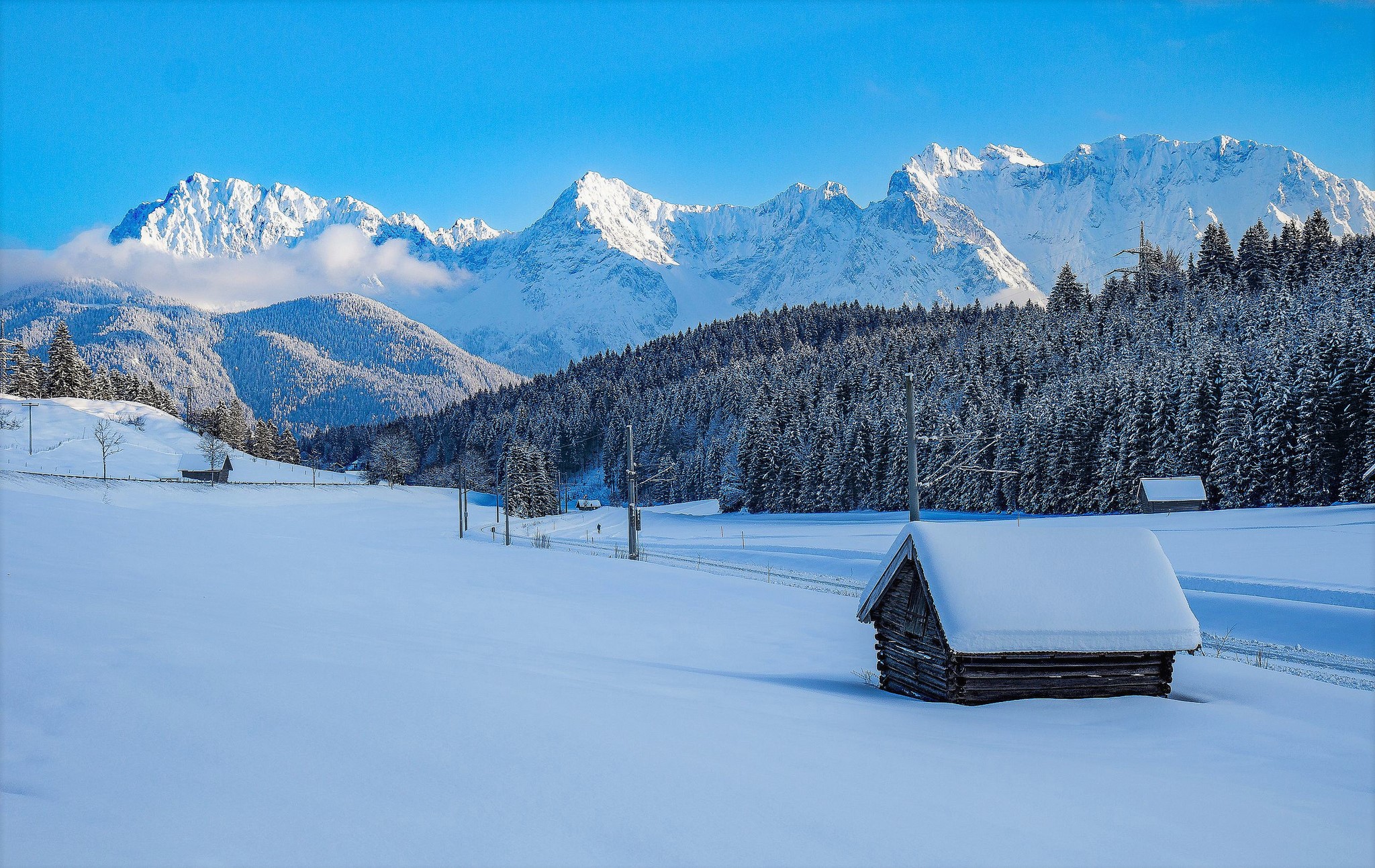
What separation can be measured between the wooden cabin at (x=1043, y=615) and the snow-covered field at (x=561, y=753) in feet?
1.69

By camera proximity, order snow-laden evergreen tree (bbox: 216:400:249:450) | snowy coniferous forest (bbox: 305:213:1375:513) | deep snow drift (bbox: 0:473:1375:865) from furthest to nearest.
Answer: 1. snow-laden evergreen tree (bbox: 216:400:249:450)
2. snowy coniferous forest (bbox: 305:213:1375:513)
3. deep snow drift (bbox: 0:473:1375:865)

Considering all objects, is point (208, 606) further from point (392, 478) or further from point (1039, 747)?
point (392, 478)

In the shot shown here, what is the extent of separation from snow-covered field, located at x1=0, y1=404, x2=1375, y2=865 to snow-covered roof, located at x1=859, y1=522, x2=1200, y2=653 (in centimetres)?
98

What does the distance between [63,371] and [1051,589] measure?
13983cm

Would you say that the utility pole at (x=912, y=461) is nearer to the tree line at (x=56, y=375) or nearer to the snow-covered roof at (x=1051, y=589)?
the snow-covered roof at (x=1051, y=589)

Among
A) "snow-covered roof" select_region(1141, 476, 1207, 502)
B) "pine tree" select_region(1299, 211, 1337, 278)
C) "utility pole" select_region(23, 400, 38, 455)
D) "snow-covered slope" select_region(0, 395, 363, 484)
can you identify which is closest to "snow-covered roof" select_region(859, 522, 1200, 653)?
"snow-covered roof" select_region(1141, 476, 1207, 502)

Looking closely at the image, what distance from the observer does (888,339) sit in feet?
401

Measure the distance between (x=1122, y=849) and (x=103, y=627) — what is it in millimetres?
9829

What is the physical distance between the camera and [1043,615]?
36.4ft

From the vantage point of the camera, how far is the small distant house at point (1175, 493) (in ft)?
160

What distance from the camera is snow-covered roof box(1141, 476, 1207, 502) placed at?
1914 inches

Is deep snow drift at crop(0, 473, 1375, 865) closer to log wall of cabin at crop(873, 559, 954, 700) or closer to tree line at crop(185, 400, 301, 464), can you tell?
log wall of cabin at crop(873, 559, 954, 700)

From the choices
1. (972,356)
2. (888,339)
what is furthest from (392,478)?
(972,356)

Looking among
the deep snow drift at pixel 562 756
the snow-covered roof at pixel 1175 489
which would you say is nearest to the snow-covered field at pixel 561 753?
the deep snow drift at pixel 562 756
